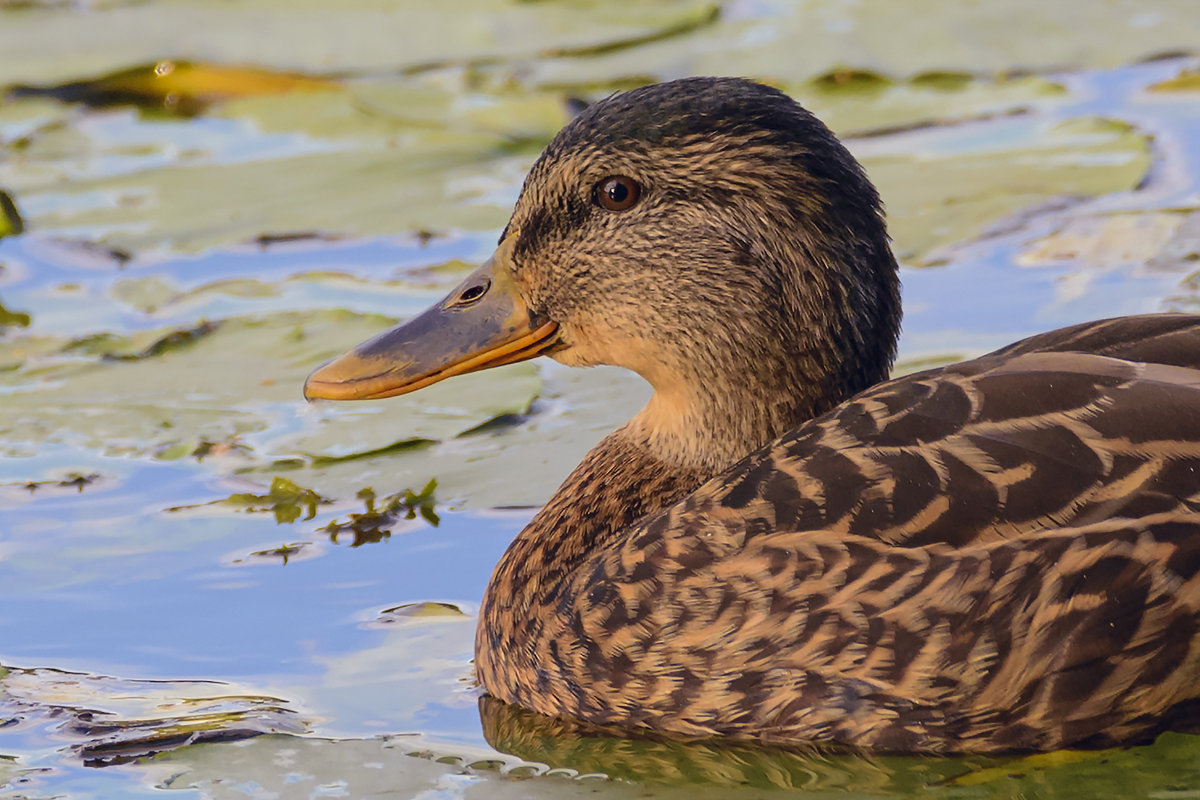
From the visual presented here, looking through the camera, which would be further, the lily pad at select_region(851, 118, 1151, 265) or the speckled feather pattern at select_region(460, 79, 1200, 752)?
the lily pad at select_region(851, 118, 1151, 265)

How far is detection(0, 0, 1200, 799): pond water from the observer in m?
3.96

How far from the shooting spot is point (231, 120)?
8430mm

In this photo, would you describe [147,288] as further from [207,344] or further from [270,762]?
[270,762]

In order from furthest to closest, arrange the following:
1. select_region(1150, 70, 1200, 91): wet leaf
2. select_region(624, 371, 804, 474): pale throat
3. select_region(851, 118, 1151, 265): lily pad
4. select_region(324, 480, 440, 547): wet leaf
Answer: select_region(1150, 70, 1200, 91): wet leaf
select_region(851, 118, 1151, 265): lily pad
select_region(324, 480, 440, 547): wet leaf
select_region(624, 371, 804, 474): pale throat

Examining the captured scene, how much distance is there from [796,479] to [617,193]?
0.94 metres

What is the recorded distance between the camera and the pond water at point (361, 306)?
3965 millimetres

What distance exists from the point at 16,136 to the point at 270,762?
5.45m

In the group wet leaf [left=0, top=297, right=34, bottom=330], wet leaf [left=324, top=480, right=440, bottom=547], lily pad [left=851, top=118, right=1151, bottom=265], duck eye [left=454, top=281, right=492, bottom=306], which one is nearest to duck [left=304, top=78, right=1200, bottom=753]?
duck eye [left=454, top=281, right=492, bottom=306]

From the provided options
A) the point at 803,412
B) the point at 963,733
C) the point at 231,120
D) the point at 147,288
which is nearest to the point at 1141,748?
the point at 963,733

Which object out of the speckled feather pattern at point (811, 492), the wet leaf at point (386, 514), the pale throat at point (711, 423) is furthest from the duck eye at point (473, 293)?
the wet leaf at point (386, 514)

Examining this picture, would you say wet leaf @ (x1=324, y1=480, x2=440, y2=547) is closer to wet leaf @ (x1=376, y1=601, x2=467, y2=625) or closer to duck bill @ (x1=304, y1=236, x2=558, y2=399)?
wet leaf @ (x1=376, y1=601, x2=467, y2=625)

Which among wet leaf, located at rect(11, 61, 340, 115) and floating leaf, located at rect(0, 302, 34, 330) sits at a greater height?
wet leaf, located at rect(11, 61, 340, 115)

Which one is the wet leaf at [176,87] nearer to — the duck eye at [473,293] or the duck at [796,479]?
the duck eye at [473,293]

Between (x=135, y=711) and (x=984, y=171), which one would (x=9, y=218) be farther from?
(x=984, y=171)
